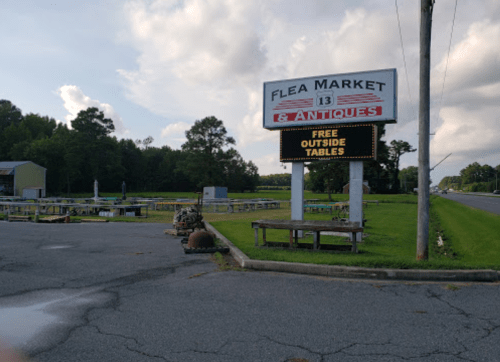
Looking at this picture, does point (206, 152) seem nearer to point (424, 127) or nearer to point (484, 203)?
point (484, 203)

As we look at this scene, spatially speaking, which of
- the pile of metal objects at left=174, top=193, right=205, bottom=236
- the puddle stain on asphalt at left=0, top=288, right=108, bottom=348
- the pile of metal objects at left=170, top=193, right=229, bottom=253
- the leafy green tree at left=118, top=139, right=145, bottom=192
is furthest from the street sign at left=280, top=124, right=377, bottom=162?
the leafy green tree at left=118, top=139, right=145, bottom=192

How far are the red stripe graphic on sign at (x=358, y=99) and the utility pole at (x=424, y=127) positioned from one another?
11.8 ft

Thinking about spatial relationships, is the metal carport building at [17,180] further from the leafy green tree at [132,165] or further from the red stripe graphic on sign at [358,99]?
the red stripe graphic on sign at [358,99]

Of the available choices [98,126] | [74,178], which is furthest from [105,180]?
[98,126]

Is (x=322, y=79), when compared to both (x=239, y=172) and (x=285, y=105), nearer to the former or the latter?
(x=285, y=105)

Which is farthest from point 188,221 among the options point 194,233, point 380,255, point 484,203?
point 484,203

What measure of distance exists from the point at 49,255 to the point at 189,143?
61.4m

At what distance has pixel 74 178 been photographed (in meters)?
72.3

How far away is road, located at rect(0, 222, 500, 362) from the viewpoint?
3.79 m

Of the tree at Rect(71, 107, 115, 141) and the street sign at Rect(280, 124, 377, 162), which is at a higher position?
the tree at Rect(71, 107, 115, 141)

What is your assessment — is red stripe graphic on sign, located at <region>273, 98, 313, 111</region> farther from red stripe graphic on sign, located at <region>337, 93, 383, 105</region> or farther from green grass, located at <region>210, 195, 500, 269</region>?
green grass, located at <region>210, 195, 500, 269</region>

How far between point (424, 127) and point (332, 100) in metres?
4.47

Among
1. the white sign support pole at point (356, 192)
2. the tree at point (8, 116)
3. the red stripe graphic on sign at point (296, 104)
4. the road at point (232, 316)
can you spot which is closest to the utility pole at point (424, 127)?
the road at point (232, 316)

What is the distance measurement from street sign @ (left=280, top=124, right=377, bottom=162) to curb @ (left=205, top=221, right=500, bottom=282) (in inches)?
209
